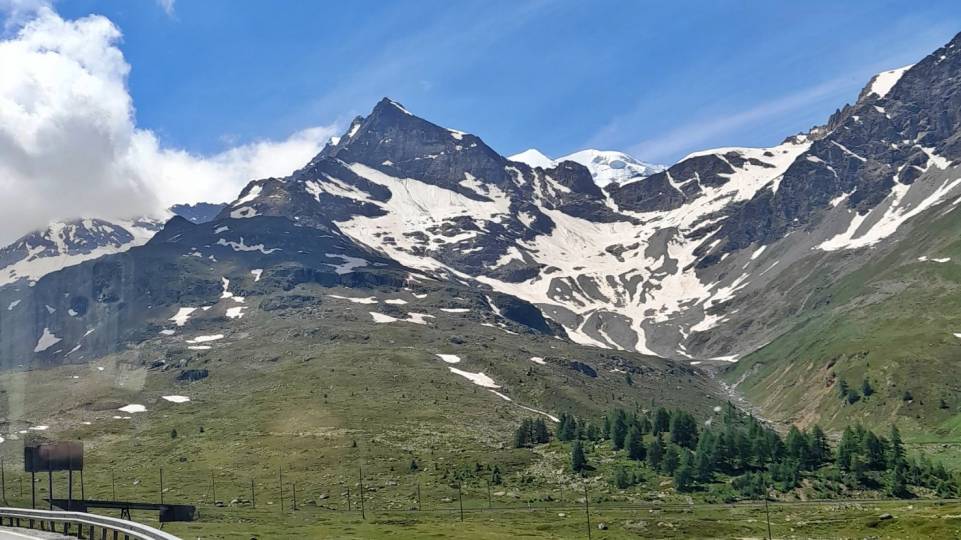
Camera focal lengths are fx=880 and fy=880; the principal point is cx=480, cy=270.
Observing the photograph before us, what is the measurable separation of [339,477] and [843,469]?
10092 centimetres

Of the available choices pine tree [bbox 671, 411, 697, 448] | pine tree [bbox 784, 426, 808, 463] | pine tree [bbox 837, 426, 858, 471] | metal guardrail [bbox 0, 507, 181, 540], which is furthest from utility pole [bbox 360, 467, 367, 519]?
pine tree [bbox 837, 426, 858, 471]

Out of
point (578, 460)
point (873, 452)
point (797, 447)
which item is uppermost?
point (797, 447)

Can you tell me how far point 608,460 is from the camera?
7480 inches

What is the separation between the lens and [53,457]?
84.8 meters

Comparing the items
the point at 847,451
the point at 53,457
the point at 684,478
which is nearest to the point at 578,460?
the point at 684,478

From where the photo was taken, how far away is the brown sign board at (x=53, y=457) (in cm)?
8450

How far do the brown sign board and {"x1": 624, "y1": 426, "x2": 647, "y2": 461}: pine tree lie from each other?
5042 inches

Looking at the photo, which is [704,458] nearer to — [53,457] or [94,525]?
[53,457]

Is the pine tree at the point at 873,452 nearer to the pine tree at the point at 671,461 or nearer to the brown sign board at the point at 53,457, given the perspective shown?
the pine tree at the point at 671,461

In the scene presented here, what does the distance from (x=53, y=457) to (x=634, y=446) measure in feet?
427

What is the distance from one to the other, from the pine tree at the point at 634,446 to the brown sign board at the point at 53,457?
420 feet

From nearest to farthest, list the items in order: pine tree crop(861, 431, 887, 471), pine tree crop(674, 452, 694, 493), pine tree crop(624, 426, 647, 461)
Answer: pine tree crop(674, 452, 694, 493)
pine tree crop(861, 431, 887, 471)
pine tree crop(624, 426, 647, 461)

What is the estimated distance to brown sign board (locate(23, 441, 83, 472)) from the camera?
84500 mm

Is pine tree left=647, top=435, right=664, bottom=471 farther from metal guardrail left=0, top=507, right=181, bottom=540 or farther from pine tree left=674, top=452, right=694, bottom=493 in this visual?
metal guardrail left=0, top=507, right=181, bottom=540
